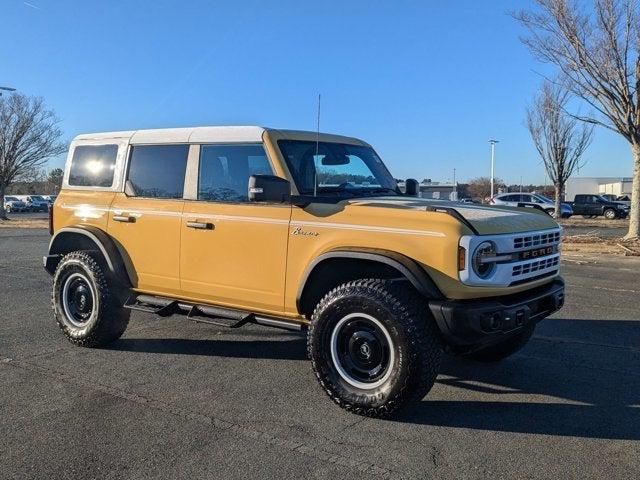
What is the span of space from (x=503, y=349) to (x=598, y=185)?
9763 centimetres

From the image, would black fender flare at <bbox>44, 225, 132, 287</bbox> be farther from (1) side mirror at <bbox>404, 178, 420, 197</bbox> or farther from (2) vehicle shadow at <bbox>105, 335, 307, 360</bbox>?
(1) side mirror at <bbox>404, 178, 420, 197</bbox>

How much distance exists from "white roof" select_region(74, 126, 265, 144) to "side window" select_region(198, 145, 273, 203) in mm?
76

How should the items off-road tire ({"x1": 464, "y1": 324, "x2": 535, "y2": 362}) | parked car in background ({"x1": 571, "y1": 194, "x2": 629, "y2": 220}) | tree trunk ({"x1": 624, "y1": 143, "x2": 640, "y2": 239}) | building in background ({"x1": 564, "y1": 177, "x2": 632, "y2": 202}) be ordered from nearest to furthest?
1. off-road tire ({"x1": 464, "y1": 324, "x2": 535, "y2": 362})
2. tree trunk ({"x1": 624, "y1": 143, "x2": 640, "y2": 239})
3. parked car in background ({"x1": 571, "y1": 194, "x2": 629, "y2": 220})
4. building in background ({"x1": 564, "y1": 177, "x2": 632, "y2": 202})

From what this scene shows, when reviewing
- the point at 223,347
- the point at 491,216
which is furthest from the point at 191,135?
the point at 491,216

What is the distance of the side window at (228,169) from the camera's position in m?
5.05

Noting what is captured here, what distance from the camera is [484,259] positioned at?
399 centimetres

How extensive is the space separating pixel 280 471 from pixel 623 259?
12561 mm

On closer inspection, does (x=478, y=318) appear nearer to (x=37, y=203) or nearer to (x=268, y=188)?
(x=268, y=188)

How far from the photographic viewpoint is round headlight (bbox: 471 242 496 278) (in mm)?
3949

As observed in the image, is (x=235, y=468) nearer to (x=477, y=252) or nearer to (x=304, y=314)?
(x=304, y=314)

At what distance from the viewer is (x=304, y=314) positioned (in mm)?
4695

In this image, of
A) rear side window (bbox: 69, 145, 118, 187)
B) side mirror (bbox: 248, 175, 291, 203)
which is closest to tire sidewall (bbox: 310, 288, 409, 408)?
side mirror (bbox: 248, 175, 291, 203)

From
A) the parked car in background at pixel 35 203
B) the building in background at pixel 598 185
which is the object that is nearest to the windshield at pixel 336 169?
the parked car in background at pixel 35 203

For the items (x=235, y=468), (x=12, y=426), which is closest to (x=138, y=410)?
(x=12, y=426)
